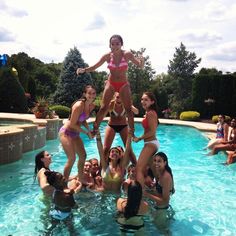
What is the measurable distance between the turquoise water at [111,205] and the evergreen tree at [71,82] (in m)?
20.2

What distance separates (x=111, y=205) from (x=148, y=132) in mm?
1726

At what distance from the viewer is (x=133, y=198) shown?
5.11 m

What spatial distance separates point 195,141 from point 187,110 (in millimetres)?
13346

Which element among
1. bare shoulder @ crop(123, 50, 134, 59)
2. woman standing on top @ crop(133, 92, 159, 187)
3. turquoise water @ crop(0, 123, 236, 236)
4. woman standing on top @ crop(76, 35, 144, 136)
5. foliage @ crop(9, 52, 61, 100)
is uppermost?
foliage @ crop(9, 52, 61, 100)

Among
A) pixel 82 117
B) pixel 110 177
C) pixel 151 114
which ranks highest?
pixel 151 114

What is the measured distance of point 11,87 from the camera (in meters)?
26.2

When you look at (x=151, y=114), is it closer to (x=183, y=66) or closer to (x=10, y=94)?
(x=10, y=94)

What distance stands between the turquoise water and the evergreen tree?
66.2 ft

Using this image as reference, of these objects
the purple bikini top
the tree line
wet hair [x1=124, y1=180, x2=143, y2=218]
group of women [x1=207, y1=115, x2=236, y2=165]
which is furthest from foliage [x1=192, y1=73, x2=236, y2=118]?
wet hair [x1=124, y1=180, x2=143, y2=218]

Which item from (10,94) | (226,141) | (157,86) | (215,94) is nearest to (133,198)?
(226,141)

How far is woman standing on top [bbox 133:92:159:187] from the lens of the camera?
656cm

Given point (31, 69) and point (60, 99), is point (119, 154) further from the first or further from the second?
point (31, 69)

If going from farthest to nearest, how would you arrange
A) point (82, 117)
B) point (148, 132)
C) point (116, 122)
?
point (116, 122), point (82, 117), point (148, 132)

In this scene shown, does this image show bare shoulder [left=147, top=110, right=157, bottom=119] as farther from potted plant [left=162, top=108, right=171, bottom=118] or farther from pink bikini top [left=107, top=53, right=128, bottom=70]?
potted plant [left=162, top=108, right=171, bottom=118]
